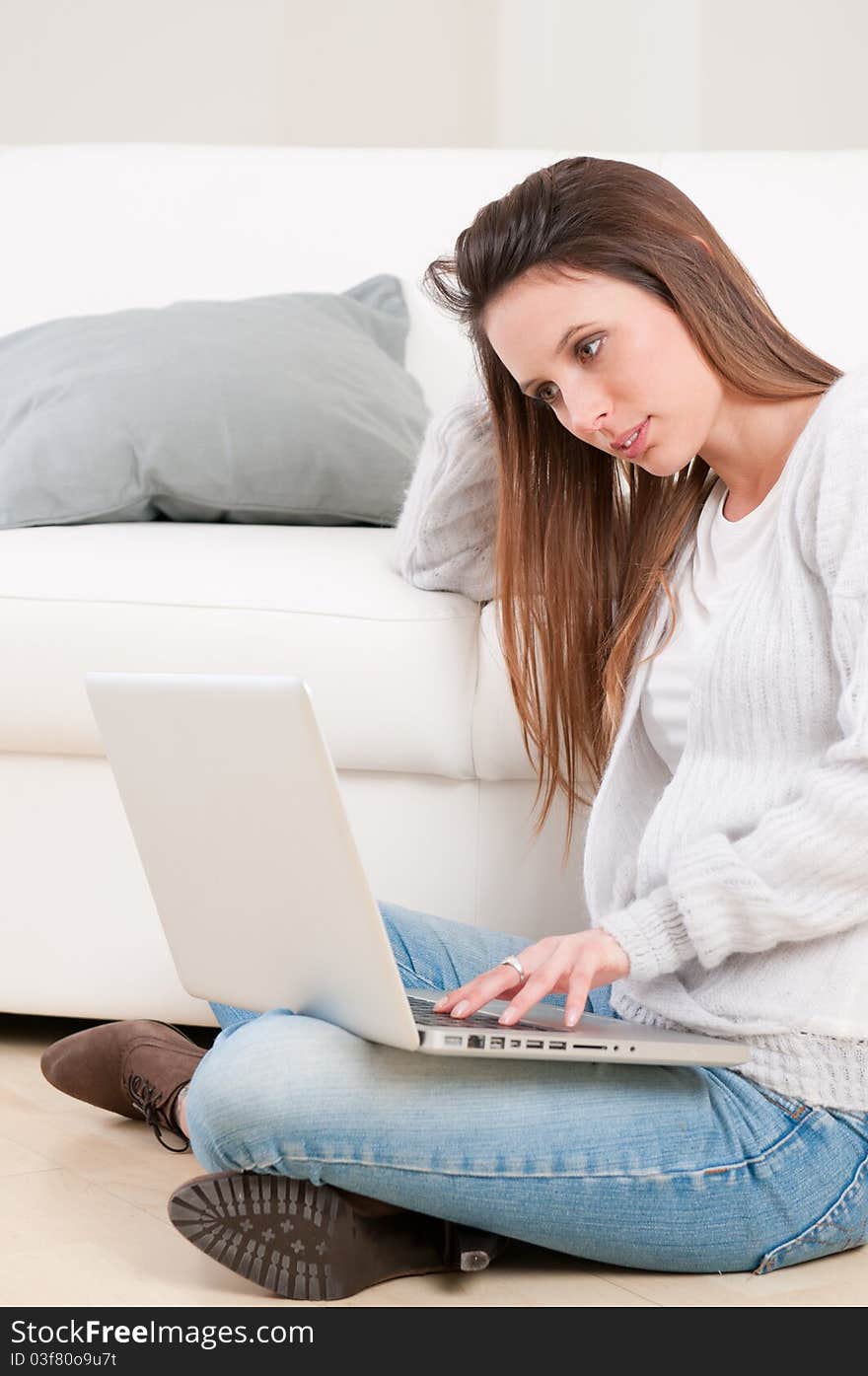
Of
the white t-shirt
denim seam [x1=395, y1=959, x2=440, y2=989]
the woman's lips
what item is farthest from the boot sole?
the woman's lips

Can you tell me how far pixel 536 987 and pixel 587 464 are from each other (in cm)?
53

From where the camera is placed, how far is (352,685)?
56.9 inches

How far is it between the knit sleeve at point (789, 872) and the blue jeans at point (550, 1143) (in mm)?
100

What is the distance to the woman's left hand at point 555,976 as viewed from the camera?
980 mm

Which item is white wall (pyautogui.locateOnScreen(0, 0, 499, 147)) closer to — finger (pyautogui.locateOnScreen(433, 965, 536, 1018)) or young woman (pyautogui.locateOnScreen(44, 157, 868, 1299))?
young woman (pyautogui.locateOnScreen(44, 157, 868, 1299))

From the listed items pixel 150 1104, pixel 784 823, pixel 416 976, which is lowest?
pixel 150 1104

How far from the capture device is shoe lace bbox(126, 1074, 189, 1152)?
4.41 ft

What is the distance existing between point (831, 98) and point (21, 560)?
8.05 ft

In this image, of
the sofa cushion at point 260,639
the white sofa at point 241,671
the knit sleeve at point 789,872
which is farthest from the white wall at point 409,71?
the knit sleeve at point 789,872

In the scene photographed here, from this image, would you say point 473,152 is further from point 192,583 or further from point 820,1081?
point 820,1081

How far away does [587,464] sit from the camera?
4.41ft

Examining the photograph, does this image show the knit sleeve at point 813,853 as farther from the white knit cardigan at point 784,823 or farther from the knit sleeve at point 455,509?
the knit sleeve at point 455,509

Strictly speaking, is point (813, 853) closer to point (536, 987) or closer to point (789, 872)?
point (789, 872)

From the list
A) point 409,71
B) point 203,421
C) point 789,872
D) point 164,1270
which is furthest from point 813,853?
point 409,71
